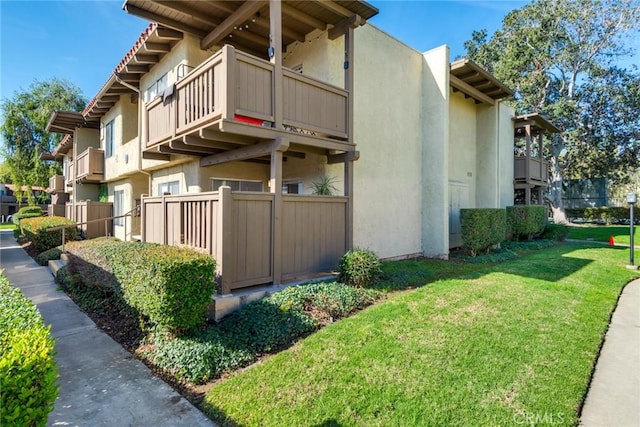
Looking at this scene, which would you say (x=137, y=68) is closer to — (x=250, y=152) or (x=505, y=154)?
(x=250, y=152)

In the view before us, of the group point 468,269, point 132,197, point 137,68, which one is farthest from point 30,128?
point 468,269

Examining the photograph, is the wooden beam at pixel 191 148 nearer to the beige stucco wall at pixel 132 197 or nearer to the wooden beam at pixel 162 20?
the wooden beam at pixel 162 20

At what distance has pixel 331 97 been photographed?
25.6 ft

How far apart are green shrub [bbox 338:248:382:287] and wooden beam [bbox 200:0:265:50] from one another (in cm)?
560

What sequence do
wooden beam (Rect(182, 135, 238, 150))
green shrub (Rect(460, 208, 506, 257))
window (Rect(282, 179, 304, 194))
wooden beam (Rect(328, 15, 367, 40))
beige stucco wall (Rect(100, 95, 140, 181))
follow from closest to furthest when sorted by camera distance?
wooden beam (Rect(182, 135, 238, 150))
wooden beam (Rect(328, 15, 367, 40))
window (Rect(282, 179, 304, 194))
green shrub (Rect(460, 208, 506, 257))
beige stucco wall (Rect(100, 95, 140, 181))

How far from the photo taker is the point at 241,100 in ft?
20.3

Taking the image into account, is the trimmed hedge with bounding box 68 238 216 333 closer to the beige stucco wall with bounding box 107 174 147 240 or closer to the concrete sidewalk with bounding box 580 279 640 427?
the concrete sidewalk with bounding box 580 279 640 427

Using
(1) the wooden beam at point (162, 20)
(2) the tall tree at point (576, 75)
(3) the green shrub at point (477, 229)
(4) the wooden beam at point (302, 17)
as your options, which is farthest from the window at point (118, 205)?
(2) the tall tree at point (576, 75)

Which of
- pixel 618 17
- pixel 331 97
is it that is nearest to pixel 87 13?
pixel 331 97

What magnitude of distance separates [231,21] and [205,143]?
9.60 feet

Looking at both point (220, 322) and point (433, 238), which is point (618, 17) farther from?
point (220, 322)

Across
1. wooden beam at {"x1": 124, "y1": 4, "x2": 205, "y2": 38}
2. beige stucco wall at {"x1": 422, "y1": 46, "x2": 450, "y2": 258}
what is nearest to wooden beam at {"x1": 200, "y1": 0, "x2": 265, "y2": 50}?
wooden beam at {"x1": 124, "y1": 4, "x2": 205, "y2": 38}

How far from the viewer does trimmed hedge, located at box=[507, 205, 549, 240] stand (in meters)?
15.2

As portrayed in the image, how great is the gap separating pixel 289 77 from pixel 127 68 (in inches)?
304
